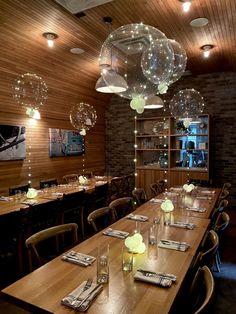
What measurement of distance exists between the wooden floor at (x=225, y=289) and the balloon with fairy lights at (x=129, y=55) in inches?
68.8

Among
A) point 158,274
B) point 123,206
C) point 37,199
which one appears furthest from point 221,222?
point 37,199

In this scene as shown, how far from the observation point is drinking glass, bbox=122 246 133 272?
1629 mm

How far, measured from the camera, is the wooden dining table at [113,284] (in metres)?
1.27

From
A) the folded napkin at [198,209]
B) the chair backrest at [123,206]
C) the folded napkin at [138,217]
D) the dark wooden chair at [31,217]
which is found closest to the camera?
the folded napkin at [138,217]

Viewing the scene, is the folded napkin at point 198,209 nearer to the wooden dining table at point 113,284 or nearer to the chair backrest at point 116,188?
the wooden dining table at point 113,284

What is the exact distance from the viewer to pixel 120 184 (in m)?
5.46

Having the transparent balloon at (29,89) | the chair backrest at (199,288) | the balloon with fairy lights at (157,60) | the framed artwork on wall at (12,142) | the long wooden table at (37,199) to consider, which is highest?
the transparent balloon at (29,89)

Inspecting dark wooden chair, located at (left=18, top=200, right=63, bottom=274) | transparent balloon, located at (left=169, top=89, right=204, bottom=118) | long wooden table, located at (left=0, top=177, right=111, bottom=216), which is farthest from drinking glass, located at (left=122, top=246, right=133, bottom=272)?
transparent balloon, located at (left=169, top=89, right=204, bottom=118)

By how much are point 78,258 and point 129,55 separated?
1502mm

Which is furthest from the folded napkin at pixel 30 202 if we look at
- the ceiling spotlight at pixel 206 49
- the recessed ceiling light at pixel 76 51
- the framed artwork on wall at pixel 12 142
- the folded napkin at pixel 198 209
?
the ceiling spotlight at pixel 206 49

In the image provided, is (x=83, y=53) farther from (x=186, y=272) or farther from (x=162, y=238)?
(x=186, y=272)

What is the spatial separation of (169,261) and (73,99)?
534 centimetres

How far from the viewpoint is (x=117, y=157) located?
7.83 meters

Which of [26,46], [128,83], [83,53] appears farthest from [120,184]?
[128,83]
